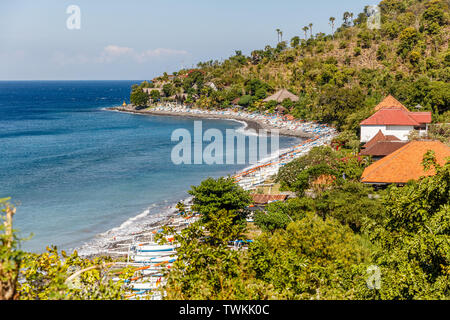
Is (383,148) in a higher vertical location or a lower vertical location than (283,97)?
lower

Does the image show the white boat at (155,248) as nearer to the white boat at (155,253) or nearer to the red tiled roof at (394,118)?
the white boat at (155,253)

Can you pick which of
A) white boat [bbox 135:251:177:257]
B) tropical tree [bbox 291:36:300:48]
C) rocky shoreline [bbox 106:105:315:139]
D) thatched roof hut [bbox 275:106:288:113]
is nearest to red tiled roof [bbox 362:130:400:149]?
rocky shoreline [bbox 106:105:315:139]

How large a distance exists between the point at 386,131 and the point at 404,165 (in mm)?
9551

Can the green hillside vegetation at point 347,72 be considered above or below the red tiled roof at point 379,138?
above

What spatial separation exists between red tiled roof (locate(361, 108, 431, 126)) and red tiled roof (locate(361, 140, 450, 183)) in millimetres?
7660

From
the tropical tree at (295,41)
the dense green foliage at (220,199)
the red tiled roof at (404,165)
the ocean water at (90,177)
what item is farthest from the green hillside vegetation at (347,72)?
the dense green foliage at (220,199)

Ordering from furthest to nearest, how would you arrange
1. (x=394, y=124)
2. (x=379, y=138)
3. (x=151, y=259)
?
(x=394, y=124) < (x=379, y=138) < (x=151, y=259)

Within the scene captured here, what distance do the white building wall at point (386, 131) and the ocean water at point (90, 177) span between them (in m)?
9.89

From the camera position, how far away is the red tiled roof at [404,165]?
18297mm

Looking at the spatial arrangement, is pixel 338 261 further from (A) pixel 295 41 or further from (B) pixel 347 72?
(A) pixel 295 41

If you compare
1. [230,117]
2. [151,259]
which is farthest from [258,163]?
[230,117]

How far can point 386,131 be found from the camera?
2766cm

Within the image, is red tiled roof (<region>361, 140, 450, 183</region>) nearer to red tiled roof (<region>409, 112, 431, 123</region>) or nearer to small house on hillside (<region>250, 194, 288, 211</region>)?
small house on hillside (<region>250, 194, 288, 211</region>)

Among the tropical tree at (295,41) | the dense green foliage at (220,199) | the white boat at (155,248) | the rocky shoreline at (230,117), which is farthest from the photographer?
the tropical tree at (295,41)
